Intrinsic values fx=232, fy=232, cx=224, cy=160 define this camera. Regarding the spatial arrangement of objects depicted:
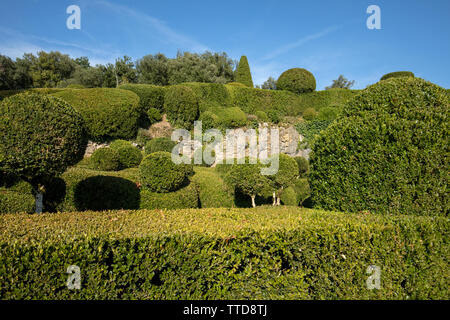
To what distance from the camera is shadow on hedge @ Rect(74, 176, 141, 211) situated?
5.95 meters

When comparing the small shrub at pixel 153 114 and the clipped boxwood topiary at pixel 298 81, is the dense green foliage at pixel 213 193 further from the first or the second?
the clipped boxwood topiary at pixel 298 81

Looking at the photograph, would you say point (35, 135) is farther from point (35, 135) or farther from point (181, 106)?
point (181, 106)

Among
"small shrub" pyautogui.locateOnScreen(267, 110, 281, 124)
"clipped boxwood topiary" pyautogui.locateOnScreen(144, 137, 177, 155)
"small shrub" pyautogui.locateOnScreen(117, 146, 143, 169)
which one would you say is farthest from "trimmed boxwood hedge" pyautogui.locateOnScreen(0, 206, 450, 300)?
"small shrub" pyautogui.locateOnScreen(267, 110, 281, 124)

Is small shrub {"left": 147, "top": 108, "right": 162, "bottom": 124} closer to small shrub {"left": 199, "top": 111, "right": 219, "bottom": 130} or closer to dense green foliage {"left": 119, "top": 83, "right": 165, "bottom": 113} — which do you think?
dense green foliage {"left": 119, "top": 83, "right": 165, "bottom": 113}

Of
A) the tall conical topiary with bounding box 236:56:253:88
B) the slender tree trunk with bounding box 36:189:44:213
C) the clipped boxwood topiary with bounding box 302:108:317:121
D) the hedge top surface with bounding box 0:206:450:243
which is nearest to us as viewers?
the hedge top surface with bounding box 0:206:450:243

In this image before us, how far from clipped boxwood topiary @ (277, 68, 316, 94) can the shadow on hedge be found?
21.9 metres

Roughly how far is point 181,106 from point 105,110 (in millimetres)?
5279

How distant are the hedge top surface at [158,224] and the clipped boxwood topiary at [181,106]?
585 inches

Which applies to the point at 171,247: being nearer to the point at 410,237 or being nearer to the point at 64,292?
the point at 64,292

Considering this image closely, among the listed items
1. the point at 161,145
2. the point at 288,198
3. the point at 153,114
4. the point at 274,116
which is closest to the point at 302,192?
the point at 288,198

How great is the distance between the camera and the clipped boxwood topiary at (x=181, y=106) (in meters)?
17.9

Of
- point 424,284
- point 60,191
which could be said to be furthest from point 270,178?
point 60,191

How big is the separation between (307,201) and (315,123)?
11.2m

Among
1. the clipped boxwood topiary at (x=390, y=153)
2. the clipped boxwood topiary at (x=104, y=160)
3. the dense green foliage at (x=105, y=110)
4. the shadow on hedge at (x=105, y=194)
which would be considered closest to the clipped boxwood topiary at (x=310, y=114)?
the dense green foliage at (x=105, y=110)
